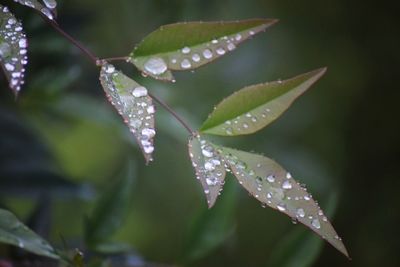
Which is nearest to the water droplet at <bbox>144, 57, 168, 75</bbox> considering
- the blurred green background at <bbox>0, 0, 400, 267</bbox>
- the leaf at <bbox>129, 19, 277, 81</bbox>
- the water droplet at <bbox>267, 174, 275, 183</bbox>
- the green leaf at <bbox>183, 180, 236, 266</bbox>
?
the leaf at <bbox>129, 19, 277, 81</bbox>

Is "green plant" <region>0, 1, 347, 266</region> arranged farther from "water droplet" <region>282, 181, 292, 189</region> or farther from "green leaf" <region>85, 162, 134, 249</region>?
"green leaf" <region>85, 162, 134, 249</region>

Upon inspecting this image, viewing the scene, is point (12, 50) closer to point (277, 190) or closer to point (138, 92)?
point (138, 92)

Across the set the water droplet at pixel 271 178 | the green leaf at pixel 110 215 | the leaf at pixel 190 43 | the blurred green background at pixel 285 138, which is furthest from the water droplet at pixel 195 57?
the blurred green background at pixel 285 138

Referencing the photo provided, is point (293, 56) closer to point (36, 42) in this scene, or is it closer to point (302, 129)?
point (302, 129)

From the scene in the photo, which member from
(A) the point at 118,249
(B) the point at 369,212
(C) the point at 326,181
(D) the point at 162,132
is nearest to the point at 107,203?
(A) the point at 118,249

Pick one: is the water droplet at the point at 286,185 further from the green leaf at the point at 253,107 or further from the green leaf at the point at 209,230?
the green leaf at the point at 209,230

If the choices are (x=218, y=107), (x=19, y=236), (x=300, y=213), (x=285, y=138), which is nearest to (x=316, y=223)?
(x=300, y=213)
